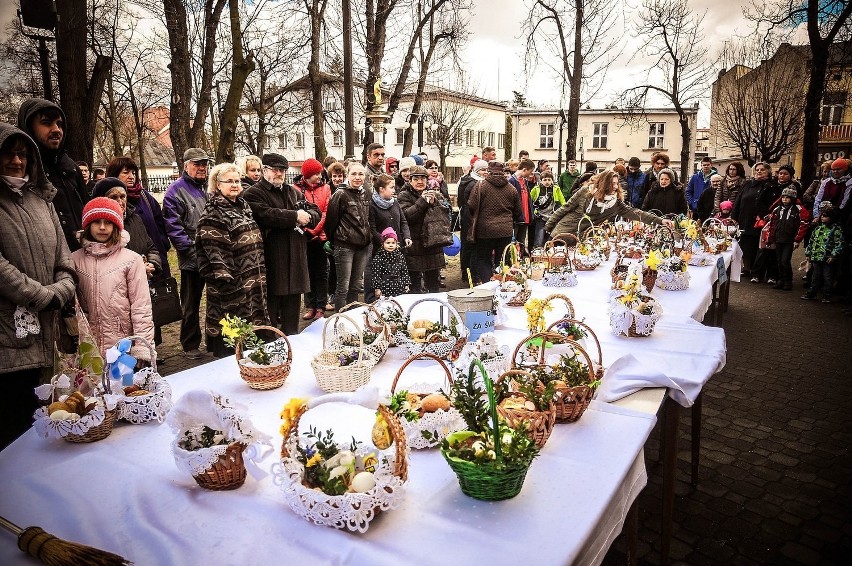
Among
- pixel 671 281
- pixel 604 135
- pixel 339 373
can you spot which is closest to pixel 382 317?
pixel 339 373

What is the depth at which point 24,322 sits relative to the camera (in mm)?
2490

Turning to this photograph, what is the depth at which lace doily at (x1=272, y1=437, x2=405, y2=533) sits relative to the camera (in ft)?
4.38

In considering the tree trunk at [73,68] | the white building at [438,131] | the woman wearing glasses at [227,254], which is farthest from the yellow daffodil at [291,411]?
the white building at [438,131]

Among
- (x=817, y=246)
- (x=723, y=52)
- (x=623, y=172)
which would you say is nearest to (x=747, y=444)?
(x=817, y=246)

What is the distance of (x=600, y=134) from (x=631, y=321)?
39449mm

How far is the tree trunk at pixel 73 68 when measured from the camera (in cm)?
584

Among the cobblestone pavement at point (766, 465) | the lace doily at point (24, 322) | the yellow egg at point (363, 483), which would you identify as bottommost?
the cobblestone pavement at point (766, 465)

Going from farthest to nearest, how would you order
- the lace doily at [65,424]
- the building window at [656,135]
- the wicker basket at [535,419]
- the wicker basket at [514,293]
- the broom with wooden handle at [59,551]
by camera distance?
1. the building window at [656,135]
2. the wicker basket at [514,293]
3. the lace doily at [65,424]
4. the wicker basket at [535,419]
5. the broom with wooden handle at [59,551]

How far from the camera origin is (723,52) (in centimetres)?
2092

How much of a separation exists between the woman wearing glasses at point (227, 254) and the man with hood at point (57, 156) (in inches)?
34.5

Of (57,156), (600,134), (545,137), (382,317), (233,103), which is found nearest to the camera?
(382,317)

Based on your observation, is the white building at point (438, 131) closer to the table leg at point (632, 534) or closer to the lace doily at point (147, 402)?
the lace doily at point (147, 402)

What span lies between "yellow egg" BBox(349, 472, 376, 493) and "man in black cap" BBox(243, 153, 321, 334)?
12.2ft

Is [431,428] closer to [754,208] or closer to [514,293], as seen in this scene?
[514,293]
